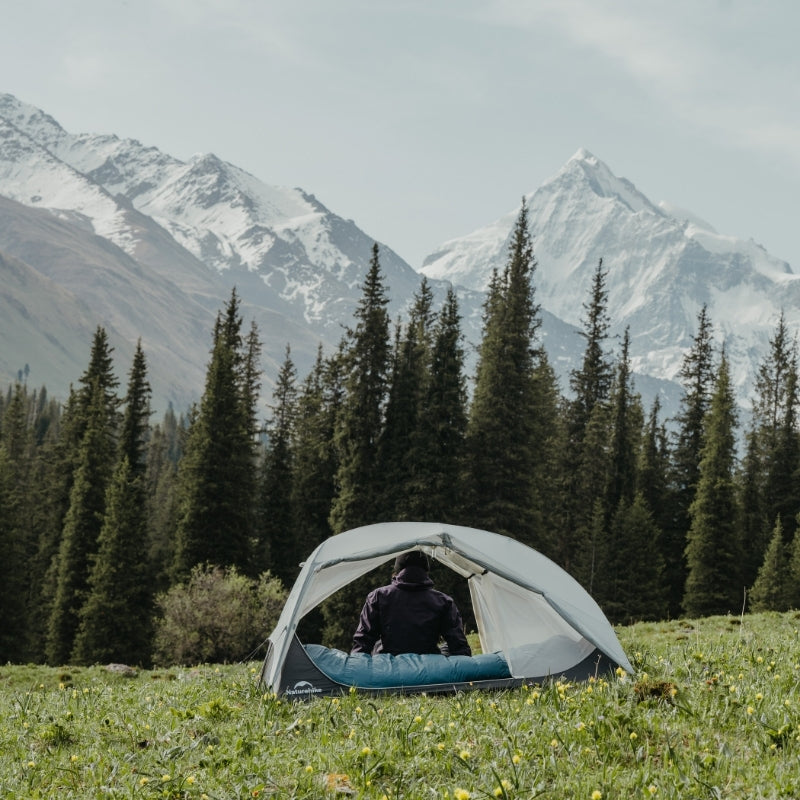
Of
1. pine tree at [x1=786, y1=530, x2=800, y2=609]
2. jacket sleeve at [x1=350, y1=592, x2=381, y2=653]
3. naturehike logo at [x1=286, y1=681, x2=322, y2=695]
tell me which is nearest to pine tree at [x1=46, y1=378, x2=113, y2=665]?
pine tree at [x1=786, y1=530, x2=800, y2=609]

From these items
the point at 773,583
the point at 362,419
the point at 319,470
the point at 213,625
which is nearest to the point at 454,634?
the point at 213,625

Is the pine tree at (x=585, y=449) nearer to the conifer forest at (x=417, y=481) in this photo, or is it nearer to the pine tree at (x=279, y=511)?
the conifer forest at (x=417, y=481)

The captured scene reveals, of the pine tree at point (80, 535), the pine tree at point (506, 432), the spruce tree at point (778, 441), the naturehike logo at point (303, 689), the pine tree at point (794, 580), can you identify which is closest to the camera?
the naturehike logo at point (303, 689)

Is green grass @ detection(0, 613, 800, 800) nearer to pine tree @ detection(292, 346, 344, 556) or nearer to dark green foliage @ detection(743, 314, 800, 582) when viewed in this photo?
pine tree @ detection(292, 346, 344, 556)

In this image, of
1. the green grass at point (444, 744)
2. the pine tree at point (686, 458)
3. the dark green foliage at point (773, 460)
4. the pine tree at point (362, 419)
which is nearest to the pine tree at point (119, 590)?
the pine tree at point (362, 419)

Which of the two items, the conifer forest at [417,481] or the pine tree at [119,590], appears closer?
the pine tree at [119,590]

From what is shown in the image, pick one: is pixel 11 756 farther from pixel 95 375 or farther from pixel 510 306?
pixel 95 375

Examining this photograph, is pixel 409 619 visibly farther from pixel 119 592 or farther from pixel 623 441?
pixel 623 441

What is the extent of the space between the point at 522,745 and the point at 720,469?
4494 centimetres

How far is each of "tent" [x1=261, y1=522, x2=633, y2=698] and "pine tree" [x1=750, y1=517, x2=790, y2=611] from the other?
32888 millimetres

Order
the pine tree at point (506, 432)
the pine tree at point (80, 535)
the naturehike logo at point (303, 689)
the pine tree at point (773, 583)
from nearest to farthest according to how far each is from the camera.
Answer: the naturehike logo at point (303, 689), the pine tree at point (773, 583), the pine tree at point (506, 432), the pine tree at point (80, 535)

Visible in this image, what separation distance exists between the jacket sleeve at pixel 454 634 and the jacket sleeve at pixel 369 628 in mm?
957

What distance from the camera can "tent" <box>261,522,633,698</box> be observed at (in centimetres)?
1007

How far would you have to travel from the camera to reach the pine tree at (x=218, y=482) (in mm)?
45312
